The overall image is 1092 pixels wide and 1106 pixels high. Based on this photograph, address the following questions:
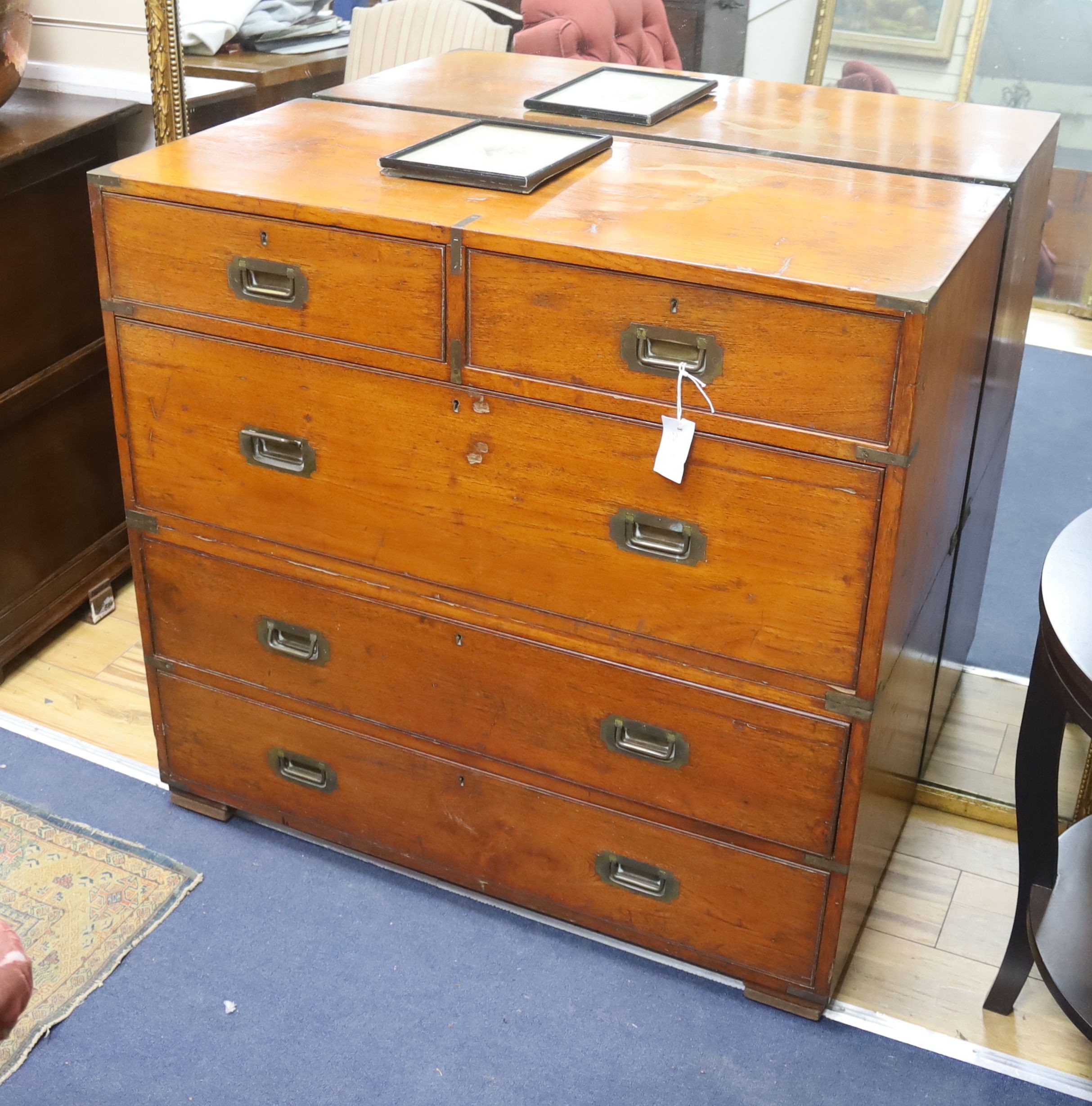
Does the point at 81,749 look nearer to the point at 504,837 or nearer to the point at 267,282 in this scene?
the point at 504,837

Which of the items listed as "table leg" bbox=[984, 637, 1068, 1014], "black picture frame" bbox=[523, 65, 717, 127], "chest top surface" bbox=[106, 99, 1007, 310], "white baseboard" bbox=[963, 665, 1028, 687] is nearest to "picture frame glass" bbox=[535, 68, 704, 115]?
"black picture frame" bbox=[523, 65, 717, 127]

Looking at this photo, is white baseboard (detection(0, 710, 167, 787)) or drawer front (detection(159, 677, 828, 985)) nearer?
drawer front (detection(159, 677, 828, 985))

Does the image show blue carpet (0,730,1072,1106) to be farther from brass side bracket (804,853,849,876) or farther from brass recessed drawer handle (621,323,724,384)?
brass recessed drawer handle (621,323,724,384)

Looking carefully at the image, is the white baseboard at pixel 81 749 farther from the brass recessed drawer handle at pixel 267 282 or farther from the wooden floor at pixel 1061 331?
the wooden floor at pixel 1061 331

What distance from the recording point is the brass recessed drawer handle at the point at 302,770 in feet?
5.93

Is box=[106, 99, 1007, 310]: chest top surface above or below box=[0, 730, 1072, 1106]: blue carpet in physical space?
above

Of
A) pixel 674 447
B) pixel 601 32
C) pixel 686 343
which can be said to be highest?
pixel 601 32

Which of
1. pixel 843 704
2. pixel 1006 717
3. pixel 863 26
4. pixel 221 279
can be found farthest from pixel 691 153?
pixel 1006 717

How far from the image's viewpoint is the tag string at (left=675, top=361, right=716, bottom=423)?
1.33 metres

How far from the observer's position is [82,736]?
2094mm

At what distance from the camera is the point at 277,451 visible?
1.63m

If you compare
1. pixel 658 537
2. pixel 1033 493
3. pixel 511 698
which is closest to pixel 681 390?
pixel 658 537

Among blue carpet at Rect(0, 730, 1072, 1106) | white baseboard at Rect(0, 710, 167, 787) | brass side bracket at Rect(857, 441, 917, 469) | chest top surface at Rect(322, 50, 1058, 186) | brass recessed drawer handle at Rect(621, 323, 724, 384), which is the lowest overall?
blue carpet at Rect(0, 730, 1072, 1106)

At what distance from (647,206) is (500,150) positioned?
25 cm
